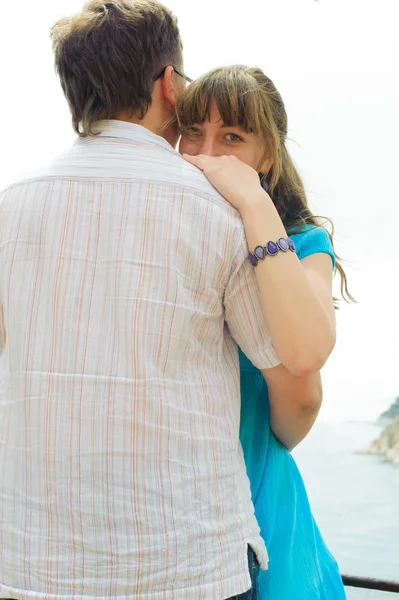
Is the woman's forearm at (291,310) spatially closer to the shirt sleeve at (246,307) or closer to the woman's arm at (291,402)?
the shirt sleeve at (246,307)

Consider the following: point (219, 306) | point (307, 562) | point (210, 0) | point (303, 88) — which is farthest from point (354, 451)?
point (219, 306)

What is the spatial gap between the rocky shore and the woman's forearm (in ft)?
13.1

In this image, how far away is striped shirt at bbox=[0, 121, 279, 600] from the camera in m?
1.04

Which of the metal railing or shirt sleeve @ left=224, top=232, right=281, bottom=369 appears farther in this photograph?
the metal railing

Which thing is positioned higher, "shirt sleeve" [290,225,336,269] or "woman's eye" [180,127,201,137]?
"woman's eye" [180,127,201,137]

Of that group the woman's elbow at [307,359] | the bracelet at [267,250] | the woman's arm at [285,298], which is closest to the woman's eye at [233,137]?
the woman's arm at [285,298]

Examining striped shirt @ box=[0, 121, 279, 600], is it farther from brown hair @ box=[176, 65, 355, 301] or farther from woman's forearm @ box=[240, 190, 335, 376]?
brown hair @ box=[176, 65, 355, 301]

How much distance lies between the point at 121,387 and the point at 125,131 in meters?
0.42

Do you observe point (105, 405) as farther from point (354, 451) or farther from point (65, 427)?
point (354, 451)

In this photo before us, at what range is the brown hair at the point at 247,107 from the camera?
136 cm

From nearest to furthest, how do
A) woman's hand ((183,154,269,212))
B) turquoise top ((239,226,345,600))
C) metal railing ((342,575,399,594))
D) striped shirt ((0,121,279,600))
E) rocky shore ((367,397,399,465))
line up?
1. striped shirt ((0,121,279,600))
2. woman's hand ((183,154,269,212))
3. turquoise top ((239,226,345,600))
4. metal railing ((342,575,399,594))
5. rocky shore ((367,397,399,465))

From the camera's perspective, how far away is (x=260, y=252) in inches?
44.1

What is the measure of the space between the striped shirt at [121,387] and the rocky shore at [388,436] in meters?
3.98

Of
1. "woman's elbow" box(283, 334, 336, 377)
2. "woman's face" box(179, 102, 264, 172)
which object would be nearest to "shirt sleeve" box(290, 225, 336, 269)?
"woman's face" box(179, 102, 264, 172)
